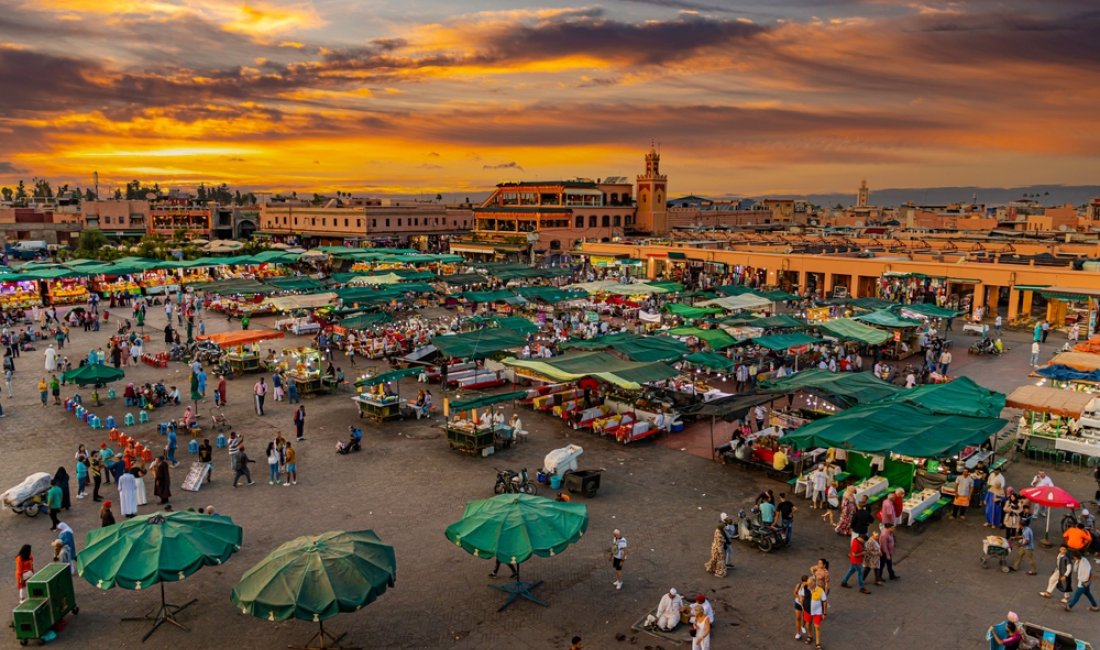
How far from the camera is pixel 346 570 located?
9859 millimetres

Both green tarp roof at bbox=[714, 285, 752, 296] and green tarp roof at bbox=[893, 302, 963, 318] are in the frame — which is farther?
green tarp roof at bbox=[714, 285, 752, 296]

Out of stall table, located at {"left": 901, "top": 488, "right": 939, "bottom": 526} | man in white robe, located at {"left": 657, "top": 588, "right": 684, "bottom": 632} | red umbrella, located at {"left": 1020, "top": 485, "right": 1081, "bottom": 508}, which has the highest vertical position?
red umbrella, located at {"left": 1020, "top": 485, "right": 1081, "bottom": 508}

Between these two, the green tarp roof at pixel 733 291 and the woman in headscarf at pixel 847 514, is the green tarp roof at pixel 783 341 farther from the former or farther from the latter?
the green tarp roof at pixel 733 291

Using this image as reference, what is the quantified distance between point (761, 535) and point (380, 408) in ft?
40.5

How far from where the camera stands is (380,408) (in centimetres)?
2220

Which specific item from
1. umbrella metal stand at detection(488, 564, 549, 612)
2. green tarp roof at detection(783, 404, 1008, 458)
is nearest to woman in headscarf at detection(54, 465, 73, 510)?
umbrella metal stand at detection(488, 564, 549, 612)

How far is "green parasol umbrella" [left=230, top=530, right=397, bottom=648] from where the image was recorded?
30.9 feet

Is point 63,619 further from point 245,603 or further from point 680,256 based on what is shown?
point 680,256

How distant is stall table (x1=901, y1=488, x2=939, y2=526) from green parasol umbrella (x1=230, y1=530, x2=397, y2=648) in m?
10.3

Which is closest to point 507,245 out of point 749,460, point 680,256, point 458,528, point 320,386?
point 680,256

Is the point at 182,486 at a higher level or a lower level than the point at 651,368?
lower

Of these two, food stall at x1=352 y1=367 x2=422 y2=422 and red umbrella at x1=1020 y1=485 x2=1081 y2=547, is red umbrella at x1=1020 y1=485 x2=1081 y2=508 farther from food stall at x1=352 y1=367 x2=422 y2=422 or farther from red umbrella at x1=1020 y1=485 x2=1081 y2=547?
food stall at x1=352 y1=367 x2=422 y2=422

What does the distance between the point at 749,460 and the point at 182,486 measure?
1339 centimetres

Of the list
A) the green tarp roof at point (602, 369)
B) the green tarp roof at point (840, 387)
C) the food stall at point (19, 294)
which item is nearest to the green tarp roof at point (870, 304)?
the green tarp roof at point (840, 387)
